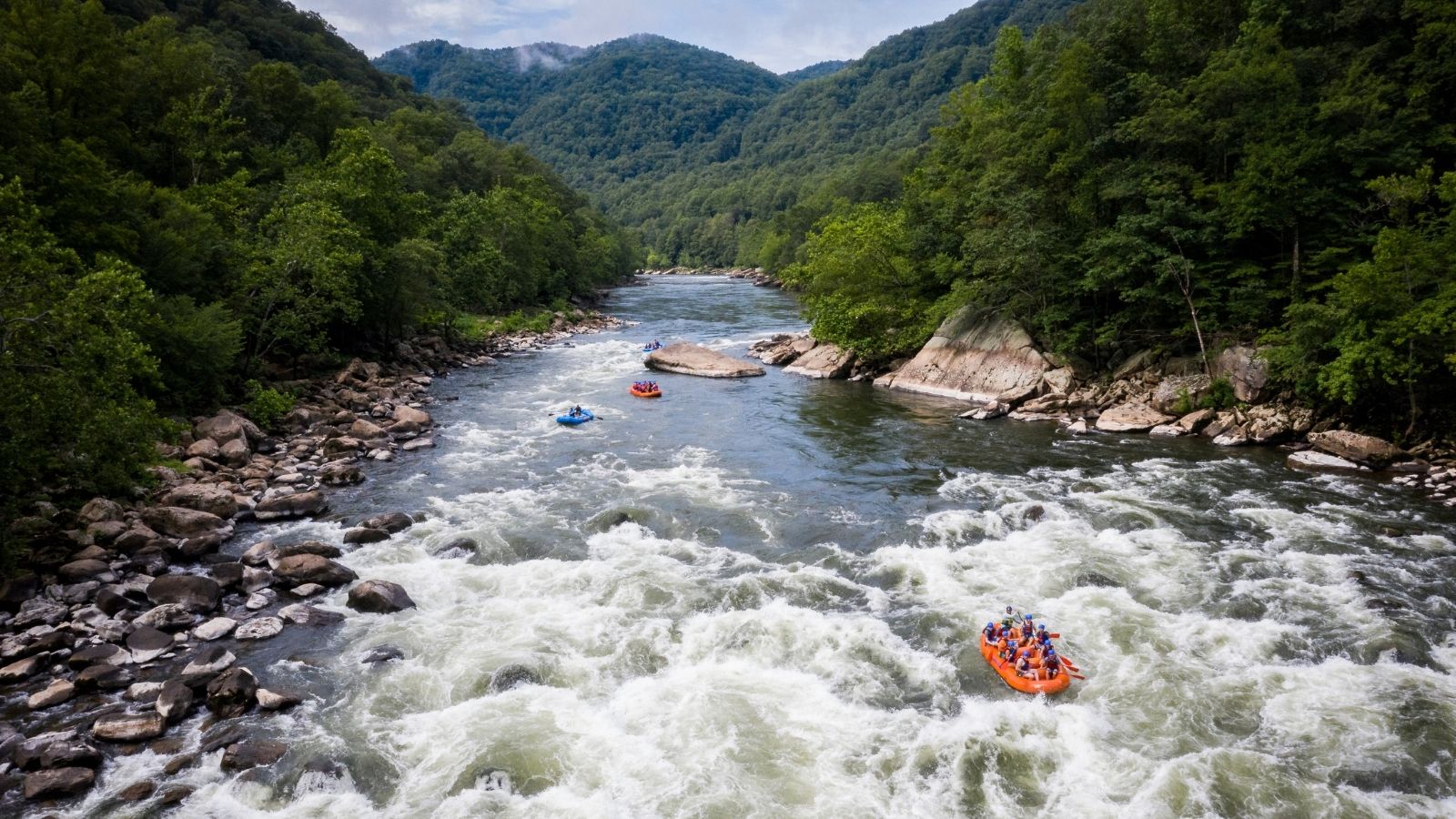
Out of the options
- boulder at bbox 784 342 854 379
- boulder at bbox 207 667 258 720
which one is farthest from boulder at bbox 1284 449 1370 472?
boulder at bbox 207 667 258 720

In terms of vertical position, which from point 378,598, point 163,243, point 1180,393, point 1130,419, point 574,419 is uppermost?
point 163,243

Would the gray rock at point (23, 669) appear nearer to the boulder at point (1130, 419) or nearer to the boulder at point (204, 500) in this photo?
the boulder at point (204, 500)

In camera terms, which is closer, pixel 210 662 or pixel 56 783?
pixel 56 783

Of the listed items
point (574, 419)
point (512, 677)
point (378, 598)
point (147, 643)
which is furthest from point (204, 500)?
point (574, 419)

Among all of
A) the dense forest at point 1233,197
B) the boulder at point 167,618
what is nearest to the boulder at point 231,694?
the boulder at point 167,618

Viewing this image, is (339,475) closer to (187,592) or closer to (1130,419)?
(187,592)

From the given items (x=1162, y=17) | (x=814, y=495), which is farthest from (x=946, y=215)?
(x=814, y=495)

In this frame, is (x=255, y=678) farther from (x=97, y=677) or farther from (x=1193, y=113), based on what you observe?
(x=1193, y=113)
